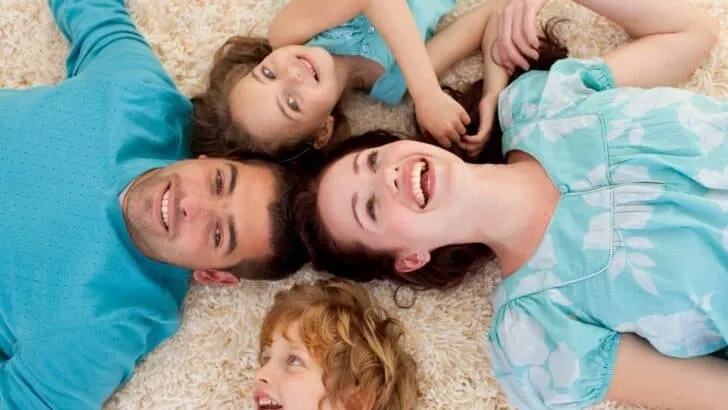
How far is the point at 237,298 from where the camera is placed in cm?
132

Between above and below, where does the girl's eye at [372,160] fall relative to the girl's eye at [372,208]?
above

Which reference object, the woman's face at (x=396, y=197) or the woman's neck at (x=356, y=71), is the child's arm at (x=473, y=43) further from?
the woman's face at (x=396, y=197)

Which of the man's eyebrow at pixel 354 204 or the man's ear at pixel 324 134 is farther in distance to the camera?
the man's ear at pixel 324 134

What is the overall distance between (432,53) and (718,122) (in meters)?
0.50

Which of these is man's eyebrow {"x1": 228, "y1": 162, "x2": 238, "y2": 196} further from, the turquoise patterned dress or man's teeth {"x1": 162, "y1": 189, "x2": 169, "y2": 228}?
the turquoise patterned dress

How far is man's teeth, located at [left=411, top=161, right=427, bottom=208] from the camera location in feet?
3.35

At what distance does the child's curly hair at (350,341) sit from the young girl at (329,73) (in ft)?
0.89

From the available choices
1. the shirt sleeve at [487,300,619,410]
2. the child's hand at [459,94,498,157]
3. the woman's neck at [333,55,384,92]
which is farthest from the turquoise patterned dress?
the woman's neck at [333,55,384,92]

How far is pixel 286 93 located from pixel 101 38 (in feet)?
1.30

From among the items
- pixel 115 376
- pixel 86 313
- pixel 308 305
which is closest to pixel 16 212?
pixel 86 313

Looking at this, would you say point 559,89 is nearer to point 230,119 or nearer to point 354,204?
point 354,204

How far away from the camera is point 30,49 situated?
1424 mm

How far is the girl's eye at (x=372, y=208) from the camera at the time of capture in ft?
3.44

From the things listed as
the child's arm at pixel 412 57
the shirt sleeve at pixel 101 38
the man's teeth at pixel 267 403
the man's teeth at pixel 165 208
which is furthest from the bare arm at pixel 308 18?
the man's teeth at pixel 267 403
